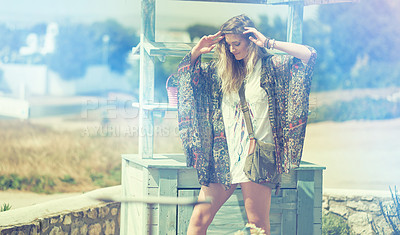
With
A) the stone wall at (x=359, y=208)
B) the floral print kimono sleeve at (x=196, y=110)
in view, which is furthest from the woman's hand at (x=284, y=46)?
the stone wall at (x=359, y=208)

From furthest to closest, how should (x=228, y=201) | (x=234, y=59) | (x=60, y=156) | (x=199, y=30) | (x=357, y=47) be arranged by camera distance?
(x=199, y=30) < (x=357, y=47) < (x=60, y=156) < (x=228, y=201) < (x=234, y=59)

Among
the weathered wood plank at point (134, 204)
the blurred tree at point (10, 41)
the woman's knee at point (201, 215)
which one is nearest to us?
the woman's knee at point (201, 215)

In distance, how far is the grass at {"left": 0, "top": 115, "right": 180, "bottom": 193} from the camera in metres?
10.1

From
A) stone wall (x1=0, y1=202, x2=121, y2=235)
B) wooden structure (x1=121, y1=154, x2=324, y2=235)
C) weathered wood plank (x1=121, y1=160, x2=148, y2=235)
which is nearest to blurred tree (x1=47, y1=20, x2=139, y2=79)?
stone wall (x1=0, y1=202, x2=121, y2=235)

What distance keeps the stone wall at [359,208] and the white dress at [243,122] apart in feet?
9.50

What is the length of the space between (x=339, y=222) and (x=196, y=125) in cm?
315

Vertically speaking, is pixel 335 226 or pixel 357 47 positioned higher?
pixel 357 47

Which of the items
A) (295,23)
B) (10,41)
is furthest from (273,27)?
(295,23)

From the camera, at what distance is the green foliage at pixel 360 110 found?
15.2m

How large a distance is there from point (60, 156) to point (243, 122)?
812 centimetres

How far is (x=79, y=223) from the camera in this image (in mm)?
5277

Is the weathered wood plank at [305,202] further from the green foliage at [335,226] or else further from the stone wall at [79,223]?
the stone wall at [79,223]

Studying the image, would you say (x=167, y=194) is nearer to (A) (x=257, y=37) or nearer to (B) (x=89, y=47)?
(A) (x=257, y=37)

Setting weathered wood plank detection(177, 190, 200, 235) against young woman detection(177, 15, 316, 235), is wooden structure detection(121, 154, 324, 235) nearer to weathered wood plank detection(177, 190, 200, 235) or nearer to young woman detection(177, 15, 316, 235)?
weathered wood plank detection(177, 190, 200, 235)
